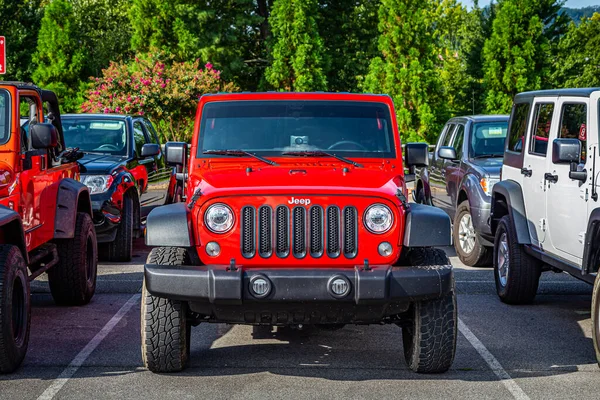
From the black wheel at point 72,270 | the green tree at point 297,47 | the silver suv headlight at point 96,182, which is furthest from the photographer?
the green tree at point 297,47

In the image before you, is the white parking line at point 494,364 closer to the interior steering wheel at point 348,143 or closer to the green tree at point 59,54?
the interior steering wheel at point 348,143

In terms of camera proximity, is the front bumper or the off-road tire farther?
the off-road tire

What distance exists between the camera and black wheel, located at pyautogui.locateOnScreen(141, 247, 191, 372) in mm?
6289

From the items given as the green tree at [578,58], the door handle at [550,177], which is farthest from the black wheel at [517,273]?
the green tree at [578,58]

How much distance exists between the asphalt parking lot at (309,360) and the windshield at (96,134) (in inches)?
152

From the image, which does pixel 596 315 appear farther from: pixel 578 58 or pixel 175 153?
pixel 578 58

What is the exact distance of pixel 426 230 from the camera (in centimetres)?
618

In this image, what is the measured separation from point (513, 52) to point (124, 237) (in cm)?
2764

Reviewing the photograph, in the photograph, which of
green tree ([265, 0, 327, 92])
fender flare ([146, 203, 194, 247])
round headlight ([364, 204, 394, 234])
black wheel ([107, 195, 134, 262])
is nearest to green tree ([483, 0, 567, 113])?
green tree ([265, 0, 327, 92])

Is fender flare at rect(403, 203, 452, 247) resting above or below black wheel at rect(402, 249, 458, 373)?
above

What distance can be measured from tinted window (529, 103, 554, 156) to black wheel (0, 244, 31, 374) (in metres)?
4.65

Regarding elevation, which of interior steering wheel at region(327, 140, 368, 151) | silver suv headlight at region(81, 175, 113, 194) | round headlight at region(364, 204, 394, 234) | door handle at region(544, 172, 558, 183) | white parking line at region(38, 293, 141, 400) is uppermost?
interior steering wheel at region(327, 140, 368, 151)

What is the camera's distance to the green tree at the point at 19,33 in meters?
42.7

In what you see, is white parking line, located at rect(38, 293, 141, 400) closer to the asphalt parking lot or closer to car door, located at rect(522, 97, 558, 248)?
the asphalt parking lot
